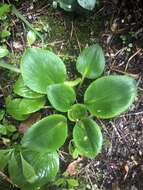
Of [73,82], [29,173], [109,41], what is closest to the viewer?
[29,173]

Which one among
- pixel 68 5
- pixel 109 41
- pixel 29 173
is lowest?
pixel 29 173

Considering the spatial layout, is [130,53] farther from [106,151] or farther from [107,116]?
[106,151]

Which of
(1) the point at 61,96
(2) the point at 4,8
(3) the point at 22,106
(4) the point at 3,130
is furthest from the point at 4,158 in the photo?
(2) the point at 4,8

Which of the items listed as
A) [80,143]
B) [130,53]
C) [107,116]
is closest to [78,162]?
[80,143]

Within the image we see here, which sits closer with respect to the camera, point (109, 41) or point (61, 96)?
point (61, 96)

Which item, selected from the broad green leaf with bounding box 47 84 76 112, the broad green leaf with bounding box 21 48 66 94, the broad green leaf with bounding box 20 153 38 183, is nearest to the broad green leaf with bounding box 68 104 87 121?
the broad green leaf with bounding box 47 84 76 112

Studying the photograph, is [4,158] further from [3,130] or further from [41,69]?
[41,69]
